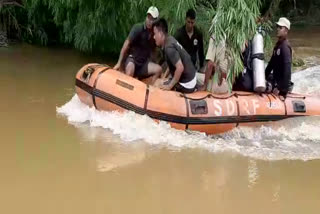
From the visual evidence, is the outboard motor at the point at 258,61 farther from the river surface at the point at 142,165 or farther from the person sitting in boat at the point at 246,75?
the river surface at the point at 142,165

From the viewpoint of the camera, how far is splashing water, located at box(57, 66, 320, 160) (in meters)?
6.04

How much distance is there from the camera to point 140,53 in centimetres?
719

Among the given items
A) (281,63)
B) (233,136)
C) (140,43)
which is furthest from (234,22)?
(140,43)

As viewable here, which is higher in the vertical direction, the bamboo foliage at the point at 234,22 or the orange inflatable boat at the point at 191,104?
the bamboo foliage at the point at 234,22

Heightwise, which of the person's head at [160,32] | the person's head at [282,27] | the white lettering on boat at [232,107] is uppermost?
the person's head at [282,27]

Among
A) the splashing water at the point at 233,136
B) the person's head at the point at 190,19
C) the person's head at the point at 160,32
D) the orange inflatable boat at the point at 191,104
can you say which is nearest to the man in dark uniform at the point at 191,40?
the person's head at the point at 190,19

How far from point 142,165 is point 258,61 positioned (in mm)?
2030

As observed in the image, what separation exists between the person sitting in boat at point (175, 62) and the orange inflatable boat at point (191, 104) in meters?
0.16

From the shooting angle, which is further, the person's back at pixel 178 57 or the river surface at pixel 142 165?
the person's back at pixel 178 57

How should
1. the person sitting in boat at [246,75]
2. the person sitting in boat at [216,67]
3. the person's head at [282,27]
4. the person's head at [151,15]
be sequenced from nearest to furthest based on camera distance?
1. the person sitting in boat at [216,67]
2. the person's head at [282,27]
3. the person sitting in boat at [246,75]
4. the person's head at [151,15]

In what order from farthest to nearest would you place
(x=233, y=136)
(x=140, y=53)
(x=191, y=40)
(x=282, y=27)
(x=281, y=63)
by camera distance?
(x=140, y=53)
(x=191, y=40)
(x=281, y=63)
(x=282, y=27)
(x=233, y=136)

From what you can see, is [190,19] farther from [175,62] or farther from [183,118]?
[183,118]

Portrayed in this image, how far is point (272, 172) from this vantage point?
5477mm

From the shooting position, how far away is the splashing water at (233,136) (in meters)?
6.04
